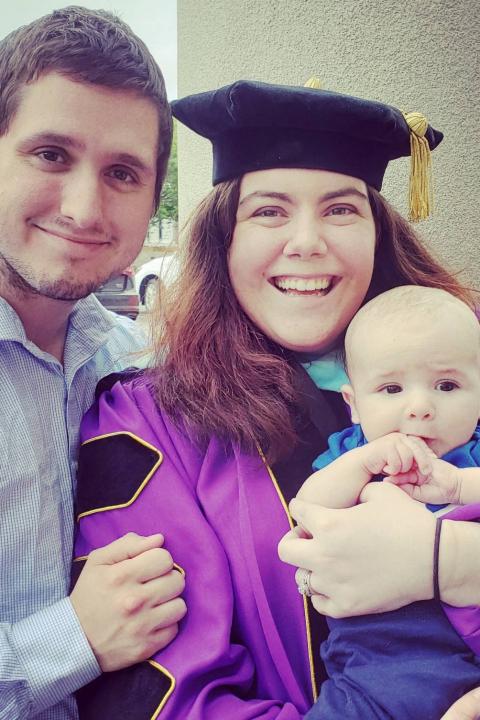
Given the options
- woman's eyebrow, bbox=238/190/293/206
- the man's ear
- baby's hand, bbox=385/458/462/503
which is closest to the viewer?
baby's hand, bbox=385/458/462/503

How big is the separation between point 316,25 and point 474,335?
2.28 meters

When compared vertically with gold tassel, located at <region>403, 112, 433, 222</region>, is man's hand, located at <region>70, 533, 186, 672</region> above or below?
below

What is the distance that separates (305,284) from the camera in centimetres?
160

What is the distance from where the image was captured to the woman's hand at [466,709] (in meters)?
1.11

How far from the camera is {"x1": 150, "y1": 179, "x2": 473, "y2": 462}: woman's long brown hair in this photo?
5.08 feet

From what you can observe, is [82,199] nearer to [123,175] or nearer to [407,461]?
[123,175]

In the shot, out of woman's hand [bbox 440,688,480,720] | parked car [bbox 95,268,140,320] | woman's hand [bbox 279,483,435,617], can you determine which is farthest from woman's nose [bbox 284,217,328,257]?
parked car [bbox 95,268,140,320]

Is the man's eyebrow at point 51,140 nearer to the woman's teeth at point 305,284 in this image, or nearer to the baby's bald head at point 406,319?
the woman's teeth at point 305,284

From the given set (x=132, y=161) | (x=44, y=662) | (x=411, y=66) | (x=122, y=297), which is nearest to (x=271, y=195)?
(x=132, y=161)

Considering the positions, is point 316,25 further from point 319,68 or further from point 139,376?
point 139,376

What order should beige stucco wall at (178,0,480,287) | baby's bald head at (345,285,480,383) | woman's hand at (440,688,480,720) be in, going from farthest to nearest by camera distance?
beige stucco wall at (178,0,480,287) < baby's bald head at (345,285,480,383) < woman's hand at (440,688,480,720)

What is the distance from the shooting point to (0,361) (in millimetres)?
1530

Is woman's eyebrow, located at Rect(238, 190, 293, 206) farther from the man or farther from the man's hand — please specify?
the man's hand

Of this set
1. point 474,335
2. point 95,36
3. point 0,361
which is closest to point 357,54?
point 95,36
